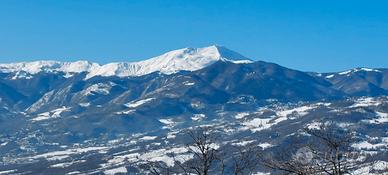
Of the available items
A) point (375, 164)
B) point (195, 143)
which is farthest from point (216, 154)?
point (375, 164)

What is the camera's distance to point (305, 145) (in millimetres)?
22453

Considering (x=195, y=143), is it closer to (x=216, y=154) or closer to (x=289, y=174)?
(x=216, y=154)

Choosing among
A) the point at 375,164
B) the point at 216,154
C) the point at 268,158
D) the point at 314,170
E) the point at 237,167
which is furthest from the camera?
the point at 216,154

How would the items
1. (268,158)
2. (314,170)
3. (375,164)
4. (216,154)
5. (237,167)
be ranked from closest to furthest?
(314,170)
(268,158)
(375,164)
(237,167)
(216,154)

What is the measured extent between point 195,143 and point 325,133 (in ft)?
27.3

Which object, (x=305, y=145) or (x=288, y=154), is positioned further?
(x=288, y=154)

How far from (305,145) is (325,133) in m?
1.93

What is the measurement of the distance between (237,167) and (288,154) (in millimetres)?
3483

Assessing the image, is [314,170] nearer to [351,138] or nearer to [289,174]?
[289,174]

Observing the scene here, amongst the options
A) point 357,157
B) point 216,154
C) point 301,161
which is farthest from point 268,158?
point 216,154

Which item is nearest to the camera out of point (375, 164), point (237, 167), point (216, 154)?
point (375, 164)

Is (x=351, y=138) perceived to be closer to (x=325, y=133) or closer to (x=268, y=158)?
(x=325, y=133)

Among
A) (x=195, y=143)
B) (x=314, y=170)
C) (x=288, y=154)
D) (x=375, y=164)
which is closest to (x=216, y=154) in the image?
(x=195, y=143)

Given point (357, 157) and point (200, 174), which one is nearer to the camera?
point (357, 157)
